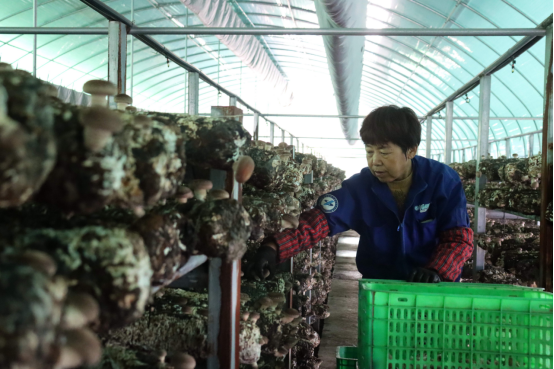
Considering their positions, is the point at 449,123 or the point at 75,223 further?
the point at 449,123

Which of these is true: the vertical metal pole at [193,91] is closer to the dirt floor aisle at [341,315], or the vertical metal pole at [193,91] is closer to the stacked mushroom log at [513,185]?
the stacked mushroom log at [513,185]

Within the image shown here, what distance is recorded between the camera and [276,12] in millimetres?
8609

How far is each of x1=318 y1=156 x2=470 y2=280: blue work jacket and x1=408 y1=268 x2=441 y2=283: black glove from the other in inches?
12.7

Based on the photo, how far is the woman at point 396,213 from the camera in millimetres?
2135

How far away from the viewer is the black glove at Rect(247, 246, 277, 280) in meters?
1.92

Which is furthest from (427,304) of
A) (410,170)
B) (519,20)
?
(519,20)

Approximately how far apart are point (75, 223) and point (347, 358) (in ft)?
4.57

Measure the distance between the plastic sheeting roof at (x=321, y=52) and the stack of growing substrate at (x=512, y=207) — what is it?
2991 mm

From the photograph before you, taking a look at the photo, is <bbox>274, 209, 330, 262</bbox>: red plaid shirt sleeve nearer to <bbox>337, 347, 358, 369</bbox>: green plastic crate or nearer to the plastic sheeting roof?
<bbox>337, 347, 358, 369</bbox>: green plastic crate

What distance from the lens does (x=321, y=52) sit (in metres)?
11.4

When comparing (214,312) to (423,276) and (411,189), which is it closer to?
(423,276)

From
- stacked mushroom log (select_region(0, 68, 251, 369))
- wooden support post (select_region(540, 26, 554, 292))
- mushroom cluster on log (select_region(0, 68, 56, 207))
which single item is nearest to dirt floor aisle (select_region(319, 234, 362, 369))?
wooden support post (select_region(540, 26, 554, 292))

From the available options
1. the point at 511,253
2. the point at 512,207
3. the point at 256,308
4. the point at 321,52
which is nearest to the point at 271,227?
the point at 256,308

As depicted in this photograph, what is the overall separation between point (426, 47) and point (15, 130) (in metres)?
9.85
